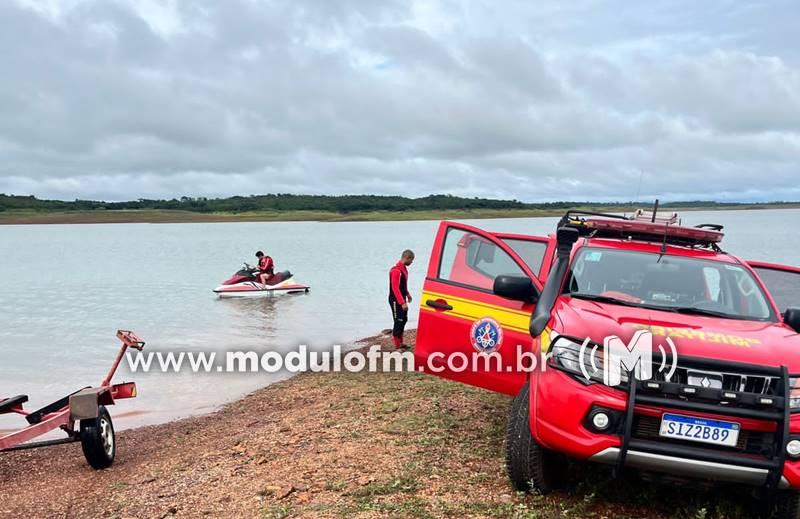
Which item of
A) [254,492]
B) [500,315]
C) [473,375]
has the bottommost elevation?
[254,492]

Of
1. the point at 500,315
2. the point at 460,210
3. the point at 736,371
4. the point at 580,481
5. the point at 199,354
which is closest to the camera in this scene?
the point at 736,371

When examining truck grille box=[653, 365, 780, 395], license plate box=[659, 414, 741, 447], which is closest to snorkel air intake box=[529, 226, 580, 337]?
truck grille box=[653, 365, 780, 395]

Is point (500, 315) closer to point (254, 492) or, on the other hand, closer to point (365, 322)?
point (254, 492)

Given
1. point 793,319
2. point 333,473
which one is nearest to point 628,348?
point 793,319

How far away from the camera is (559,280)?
5.18m

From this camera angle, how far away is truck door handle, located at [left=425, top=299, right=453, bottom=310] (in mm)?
6090

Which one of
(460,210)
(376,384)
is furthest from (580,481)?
(460,210)

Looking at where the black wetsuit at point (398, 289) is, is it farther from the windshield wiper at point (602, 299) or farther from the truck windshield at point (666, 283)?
the windshield wiper at point (602, 299)

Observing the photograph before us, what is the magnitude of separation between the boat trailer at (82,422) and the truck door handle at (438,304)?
3.31m

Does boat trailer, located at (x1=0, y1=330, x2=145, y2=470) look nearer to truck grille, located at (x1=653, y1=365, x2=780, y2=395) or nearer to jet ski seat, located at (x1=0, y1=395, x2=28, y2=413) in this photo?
jet ski seat, located at (x1=0, y1=395, x2=28, y2=413)

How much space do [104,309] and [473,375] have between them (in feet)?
69.3

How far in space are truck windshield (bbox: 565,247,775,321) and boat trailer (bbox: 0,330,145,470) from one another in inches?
187

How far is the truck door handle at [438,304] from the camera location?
6090 millimetres

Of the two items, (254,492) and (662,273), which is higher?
(662,273)
